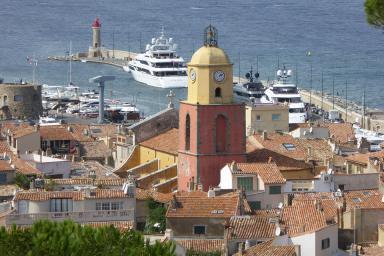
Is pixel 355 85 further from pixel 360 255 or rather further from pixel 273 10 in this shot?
pixel 273 10

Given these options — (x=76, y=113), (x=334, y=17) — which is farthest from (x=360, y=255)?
(x=334, y=17)

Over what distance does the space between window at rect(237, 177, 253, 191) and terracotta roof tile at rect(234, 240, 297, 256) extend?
7316 mm

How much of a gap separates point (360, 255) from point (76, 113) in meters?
41.8

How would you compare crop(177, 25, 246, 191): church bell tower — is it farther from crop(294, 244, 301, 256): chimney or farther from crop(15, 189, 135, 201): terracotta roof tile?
A: crop(294, 244, 301, 256): chimney

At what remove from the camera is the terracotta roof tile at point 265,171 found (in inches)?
1581

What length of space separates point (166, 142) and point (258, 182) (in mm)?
6830

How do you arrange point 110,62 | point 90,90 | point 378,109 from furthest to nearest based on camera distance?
point 110,62
point 90,90
point 378,109

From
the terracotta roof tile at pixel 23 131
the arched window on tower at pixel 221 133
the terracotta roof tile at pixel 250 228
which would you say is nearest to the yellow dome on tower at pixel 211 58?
the arched window on tower at pixel 221 133

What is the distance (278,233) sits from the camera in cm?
3400

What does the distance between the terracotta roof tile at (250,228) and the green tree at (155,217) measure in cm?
169

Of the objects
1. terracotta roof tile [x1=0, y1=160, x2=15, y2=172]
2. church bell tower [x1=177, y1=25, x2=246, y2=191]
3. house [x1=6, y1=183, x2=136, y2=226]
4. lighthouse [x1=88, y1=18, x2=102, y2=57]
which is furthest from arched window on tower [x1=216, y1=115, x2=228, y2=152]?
lighthouse [x1=88, y1=18, x2=102, y2=57]

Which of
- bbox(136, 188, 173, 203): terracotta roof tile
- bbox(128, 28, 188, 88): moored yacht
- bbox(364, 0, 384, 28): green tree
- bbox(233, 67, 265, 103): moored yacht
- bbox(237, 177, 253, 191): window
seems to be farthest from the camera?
bbox(128, 28, 188, 88): moored yacht

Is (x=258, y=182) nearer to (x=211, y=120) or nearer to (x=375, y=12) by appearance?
(x=211, y=120)

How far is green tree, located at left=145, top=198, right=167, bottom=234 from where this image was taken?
3616cm
